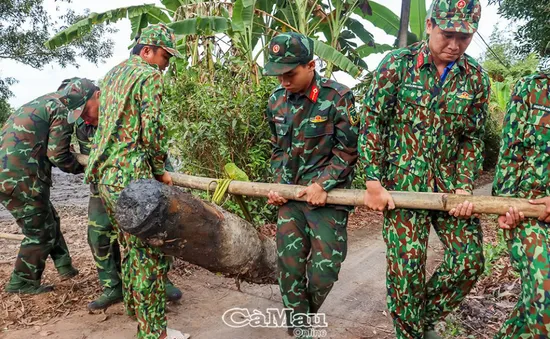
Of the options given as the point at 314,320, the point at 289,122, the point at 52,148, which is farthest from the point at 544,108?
the point at 52,148

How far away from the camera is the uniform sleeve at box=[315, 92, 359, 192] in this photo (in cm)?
305

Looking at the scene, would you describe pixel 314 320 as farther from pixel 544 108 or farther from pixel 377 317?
pixel 544 108

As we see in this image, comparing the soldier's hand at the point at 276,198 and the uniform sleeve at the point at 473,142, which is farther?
the soldier's hand at the point at 276,198

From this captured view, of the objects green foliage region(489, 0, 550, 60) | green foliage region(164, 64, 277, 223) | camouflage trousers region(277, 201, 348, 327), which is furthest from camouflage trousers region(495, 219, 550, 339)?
green foliage region(489, 0, 550, 60)

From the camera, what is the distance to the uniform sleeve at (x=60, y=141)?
3.85 m

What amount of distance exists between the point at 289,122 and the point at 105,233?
77.4 inches

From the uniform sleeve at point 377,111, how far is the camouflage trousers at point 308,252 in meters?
0.49

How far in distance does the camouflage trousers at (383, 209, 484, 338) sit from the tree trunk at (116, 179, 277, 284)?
41.1 inches

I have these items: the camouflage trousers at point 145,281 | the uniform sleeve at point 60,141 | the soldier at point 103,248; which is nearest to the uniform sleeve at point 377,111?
the camouflage trousers at point 145,281

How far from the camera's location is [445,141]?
109 inches

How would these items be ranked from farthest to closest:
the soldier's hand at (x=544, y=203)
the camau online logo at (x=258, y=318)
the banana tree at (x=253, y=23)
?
1. the banana tree at (x=253, y=23)
2. the camau online logo at (x=258, y=318)
3. the soldier's hand at (x=544, y=203)

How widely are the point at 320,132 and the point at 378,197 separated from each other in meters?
0.65

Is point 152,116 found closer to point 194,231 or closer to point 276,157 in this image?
point 194,231

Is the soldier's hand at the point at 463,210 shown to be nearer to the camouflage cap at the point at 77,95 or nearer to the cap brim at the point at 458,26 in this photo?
the cap brim at the point at 458,26
